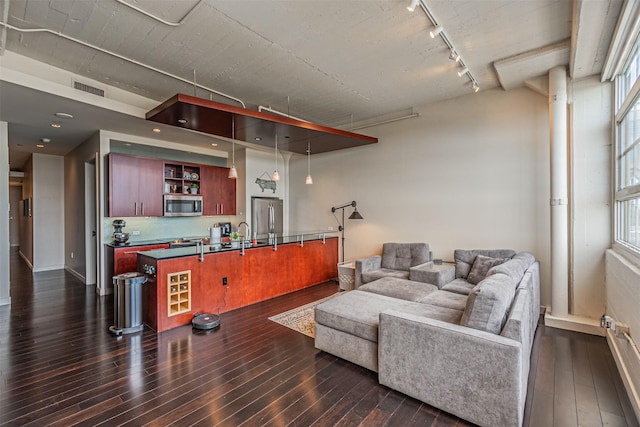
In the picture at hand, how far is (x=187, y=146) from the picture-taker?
6.49m

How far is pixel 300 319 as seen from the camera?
3.94 meters

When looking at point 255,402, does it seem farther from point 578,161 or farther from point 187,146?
point 187,146

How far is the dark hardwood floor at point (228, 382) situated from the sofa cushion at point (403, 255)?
1.83 metres

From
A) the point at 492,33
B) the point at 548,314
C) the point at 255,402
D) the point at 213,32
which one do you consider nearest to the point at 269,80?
the point at 213,32

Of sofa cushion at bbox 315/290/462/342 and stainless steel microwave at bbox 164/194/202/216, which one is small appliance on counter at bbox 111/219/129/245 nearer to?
stainless steel microwave at bbox 164/194/202/216

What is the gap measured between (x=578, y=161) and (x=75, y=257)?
→ 9.46 meters

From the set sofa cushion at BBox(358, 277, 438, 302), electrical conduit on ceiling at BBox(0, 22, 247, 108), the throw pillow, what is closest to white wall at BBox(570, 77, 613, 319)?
the throw pillow

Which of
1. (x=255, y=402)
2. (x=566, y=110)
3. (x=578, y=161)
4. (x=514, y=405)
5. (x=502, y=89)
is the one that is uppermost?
(x=502, y=89)

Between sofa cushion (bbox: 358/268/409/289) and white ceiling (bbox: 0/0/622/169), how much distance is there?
9.54ft

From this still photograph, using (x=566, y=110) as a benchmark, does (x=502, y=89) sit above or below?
above

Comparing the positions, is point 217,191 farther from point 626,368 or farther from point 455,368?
point 626,368

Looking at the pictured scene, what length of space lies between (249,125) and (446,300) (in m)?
3.53

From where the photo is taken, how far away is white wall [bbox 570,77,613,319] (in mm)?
3561

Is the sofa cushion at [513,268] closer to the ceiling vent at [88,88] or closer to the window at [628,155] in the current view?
the window at [628,155]
